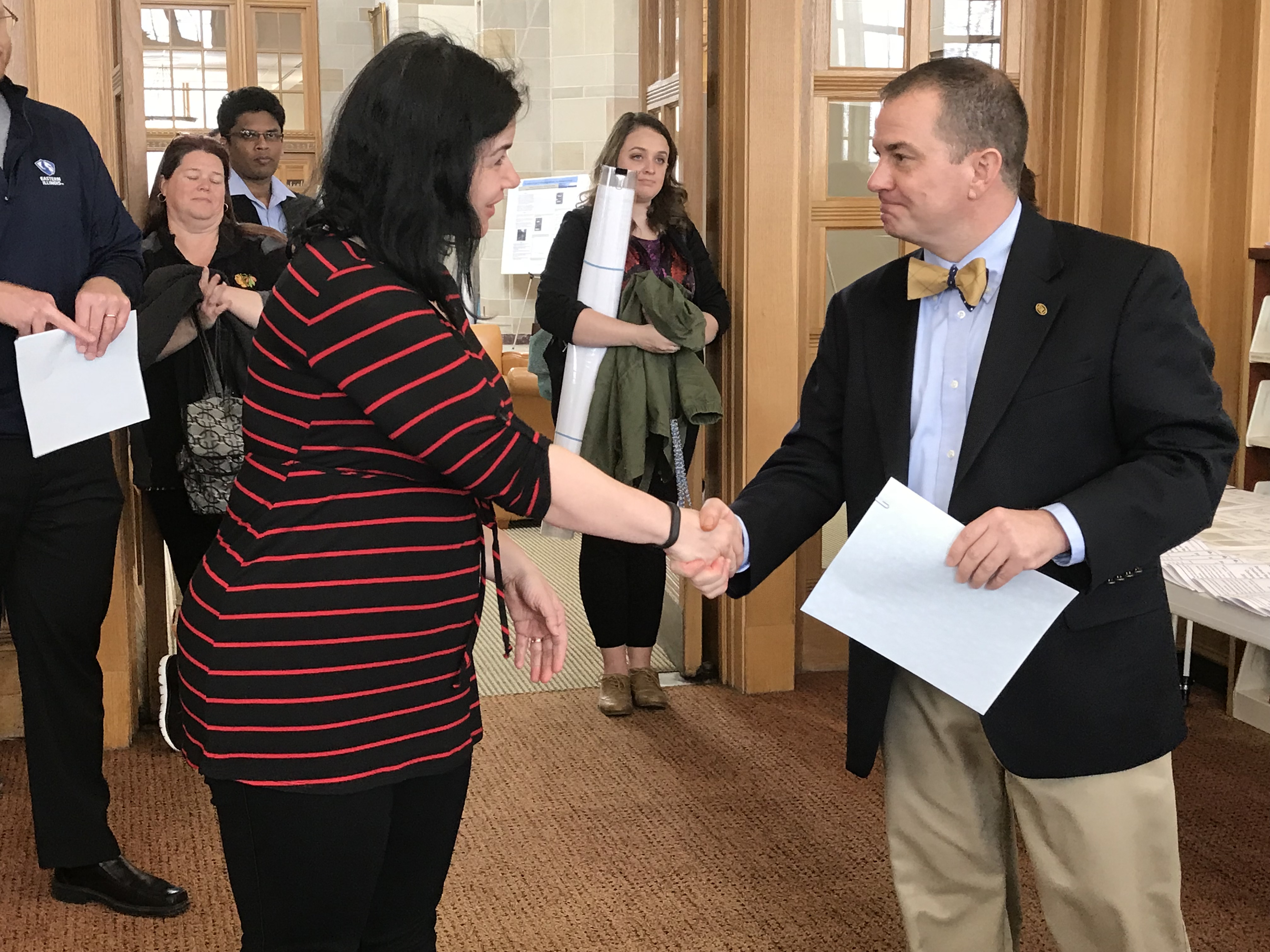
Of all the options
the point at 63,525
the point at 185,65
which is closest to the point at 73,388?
the point at 63,525

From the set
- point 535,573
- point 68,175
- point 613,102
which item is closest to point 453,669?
point 535,573

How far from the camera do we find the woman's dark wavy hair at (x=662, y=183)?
349cm

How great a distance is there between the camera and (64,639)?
251 centimetres

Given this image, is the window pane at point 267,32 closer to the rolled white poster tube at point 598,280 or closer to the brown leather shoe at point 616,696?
the rolled white poster tube at point 598,280

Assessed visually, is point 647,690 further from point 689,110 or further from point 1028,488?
point 1028,488

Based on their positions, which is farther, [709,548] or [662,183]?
[662,183]

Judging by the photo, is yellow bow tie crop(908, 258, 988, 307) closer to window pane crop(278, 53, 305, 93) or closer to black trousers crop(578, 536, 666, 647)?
black trousers crop(578, 536, 666, 647)

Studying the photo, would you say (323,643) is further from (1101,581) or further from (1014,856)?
(1014,856)

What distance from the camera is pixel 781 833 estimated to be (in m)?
2.83

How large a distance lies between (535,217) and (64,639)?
644 cm

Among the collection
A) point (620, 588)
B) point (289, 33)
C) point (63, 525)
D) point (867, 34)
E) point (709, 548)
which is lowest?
point (620, 588)

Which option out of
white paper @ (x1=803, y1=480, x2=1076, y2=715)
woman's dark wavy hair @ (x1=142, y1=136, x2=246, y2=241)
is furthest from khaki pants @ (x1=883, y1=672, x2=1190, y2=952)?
woman's dark wavy hair @ (x1=142, y1=136, x2=246, y2=241)

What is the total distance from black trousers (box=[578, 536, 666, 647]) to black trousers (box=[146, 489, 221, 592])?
987mm

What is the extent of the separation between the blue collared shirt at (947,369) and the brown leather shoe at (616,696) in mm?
2023
